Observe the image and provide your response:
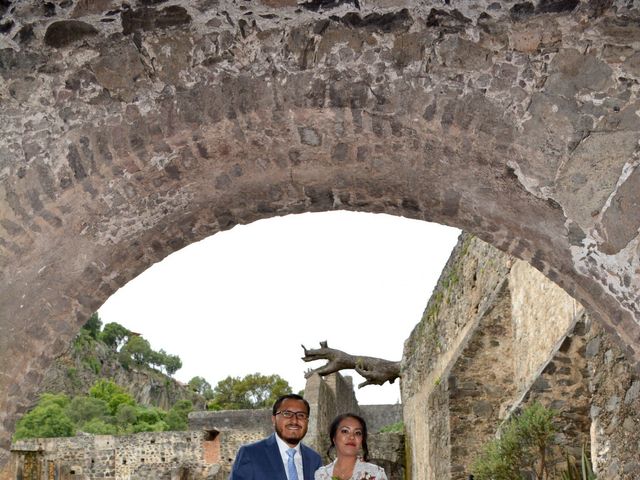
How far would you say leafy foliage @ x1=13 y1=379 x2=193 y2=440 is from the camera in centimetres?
3294

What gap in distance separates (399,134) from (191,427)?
2563cm

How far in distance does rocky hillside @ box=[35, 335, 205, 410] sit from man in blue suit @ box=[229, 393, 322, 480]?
39984 millimetres

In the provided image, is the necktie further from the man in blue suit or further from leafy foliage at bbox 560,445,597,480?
leafy foliage at bbox 560,445,597,480

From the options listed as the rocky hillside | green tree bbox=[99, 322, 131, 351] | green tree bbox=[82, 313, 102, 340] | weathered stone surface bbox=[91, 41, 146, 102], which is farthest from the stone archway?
green tree bbox=[99, 322, 131, 351]

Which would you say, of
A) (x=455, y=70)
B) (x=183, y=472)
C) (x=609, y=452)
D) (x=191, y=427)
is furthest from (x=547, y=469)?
(x=191, y=427)

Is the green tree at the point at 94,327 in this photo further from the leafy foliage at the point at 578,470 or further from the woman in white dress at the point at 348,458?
the woman in white dress at the point at 348,458

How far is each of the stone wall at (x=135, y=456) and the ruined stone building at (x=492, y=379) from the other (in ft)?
11.6

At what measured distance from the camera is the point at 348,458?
170 inches

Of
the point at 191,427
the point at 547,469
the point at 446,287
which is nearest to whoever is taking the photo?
the point at 547,469

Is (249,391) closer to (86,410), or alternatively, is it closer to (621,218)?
(86,410)

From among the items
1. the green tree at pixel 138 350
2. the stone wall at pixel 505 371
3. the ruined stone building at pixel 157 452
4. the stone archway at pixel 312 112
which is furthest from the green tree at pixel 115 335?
the stone archway at pixel 312 112

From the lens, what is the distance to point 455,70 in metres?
3.47

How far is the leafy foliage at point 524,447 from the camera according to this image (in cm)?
728

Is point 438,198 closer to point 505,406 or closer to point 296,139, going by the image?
point 296,139
